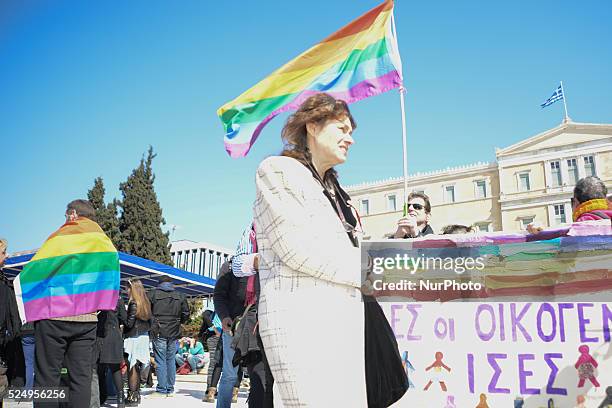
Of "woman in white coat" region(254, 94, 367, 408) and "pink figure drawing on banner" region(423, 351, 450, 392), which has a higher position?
"woman in white coat" region(254, 94, 367, 408)

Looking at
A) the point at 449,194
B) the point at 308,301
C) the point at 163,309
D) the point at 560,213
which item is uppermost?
the point at 449,194

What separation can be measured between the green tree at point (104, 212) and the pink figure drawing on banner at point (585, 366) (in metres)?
34.1

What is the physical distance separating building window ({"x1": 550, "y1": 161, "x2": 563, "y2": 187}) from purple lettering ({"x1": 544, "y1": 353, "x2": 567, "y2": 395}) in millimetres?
58497

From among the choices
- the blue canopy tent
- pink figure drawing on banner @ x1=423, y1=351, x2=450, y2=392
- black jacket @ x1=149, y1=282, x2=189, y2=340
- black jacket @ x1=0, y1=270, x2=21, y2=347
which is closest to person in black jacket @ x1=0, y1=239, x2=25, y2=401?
black jacket @ x1=0, y1=270, x2=21, y2=347

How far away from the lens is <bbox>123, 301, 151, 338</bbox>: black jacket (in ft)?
29.0

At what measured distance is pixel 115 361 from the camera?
24.4ft

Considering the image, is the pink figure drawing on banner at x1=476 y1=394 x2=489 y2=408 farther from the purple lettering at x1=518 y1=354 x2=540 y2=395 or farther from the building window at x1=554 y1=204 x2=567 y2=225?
the building window at x1=554 y1=204 x2=567 y2=225

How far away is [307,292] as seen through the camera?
1.90m

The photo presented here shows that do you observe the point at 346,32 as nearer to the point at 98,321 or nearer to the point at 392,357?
the point at 98,321

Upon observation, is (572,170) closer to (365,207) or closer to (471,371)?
(365,207)

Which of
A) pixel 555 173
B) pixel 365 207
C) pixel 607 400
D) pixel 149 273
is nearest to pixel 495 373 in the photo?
pixel 607 400

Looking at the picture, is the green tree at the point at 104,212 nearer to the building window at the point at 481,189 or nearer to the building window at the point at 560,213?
the building window at the point at 481,189

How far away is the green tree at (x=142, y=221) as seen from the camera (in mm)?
34250

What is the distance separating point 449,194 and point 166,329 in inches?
2163
